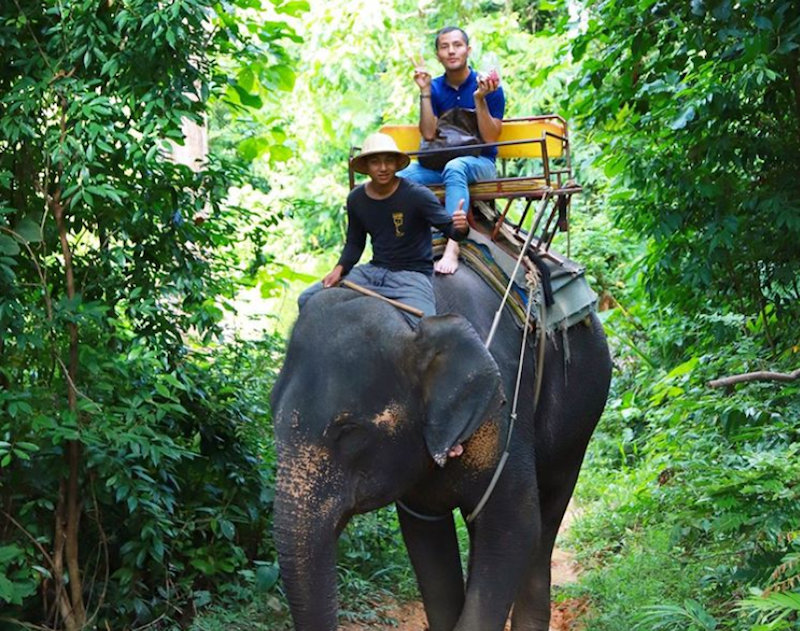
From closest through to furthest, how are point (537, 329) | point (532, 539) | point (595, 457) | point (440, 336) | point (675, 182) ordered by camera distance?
1. point (440, 336)
2. point (532, 539)
3. point (537, 329)
4. point (675, 182)
5. point (595, 457)

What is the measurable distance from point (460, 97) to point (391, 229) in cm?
127

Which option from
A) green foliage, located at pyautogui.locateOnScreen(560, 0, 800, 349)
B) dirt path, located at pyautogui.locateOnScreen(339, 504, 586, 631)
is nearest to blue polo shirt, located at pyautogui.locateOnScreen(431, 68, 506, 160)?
green foliage, located at pyautogui.locateOnScreen(560, 0, 800, 349)

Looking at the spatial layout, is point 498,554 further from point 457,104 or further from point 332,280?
point 457,104

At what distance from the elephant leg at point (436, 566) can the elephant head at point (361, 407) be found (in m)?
0.81

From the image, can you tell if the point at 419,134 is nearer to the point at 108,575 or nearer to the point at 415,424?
the point at 415,424

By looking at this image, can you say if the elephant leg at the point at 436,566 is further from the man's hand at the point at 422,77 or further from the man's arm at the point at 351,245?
the man's hand at the point at 422,77

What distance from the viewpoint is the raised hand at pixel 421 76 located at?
17.0ft

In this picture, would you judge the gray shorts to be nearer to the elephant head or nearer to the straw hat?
the elephant head

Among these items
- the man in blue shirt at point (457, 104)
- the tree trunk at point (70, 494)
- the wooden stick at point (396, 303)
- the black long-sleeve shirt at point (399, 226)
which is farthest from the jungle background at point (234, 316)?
the wooden stick at point (396, 303)

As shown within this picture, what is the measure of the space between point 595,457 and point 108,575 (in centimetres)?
531

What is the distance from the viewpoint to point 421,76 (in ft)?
17.1

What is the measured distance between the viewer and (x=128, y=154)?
4.72 metres

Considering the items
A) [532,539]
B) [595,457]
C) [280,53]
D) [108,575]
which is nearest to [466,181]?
[280,53]

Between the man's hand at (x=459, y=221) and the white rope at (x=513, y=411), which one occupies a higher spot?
the man's hand at (x=459, y=221)
